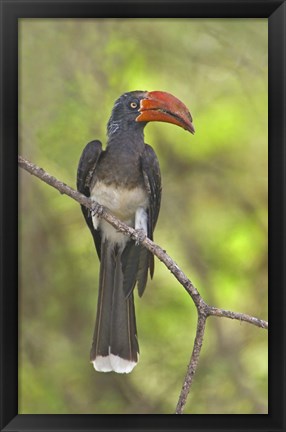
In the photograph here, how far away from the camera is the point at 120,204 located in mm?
3572

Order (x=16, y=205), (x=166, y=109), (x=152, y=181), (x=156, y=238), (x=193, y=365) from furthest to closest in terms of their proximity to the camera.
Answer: (x=156, y=238)
(x=152, y=181)
(x=166, y=109)
(x=16, y=205)
(x=193, y=365)

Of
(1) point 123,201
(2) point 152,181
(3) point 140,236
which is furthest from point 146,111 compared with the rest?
(3) point 140,236

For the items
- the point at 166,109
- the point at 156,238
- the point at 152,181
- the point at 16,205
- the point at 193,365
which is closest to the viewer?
the point at 193,365

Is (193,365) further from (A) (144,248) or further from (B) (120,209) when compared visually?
(B) (120,209)

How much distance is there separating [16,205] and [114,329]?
0.73 meters

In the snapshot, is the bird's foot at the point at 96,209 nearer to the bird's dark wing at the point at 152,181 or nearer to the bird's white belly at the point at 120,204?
the bird's white belly at the point at 120,204

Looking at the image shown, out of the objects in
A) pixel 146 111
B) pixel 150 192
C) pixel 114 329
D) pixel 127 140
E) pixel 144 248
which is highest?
pixel 146 111

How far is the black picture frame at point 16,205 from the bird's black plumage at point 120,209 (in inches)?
14.8

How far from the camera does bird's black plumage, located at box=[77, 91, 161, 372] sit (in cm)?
348

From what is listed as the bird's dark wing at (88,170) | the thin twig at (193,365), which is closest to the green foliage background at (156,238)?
the bird's dark wing at (88,170)

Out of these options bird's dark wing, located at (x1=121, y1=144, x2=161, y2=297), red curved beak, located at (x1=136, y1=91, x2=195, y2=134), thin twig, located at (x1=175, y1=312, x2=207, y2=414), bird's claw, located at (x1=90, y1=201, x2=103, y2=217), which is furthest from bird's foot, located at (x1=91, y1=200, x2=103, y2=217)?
thin twig, located at (x1=175, y1=312, x2=207, y2=414)

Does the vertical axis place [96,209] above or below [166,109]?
below

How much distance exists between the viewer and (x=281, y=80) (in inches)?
131

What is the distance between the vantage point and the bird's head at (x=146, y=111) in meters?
3.45
